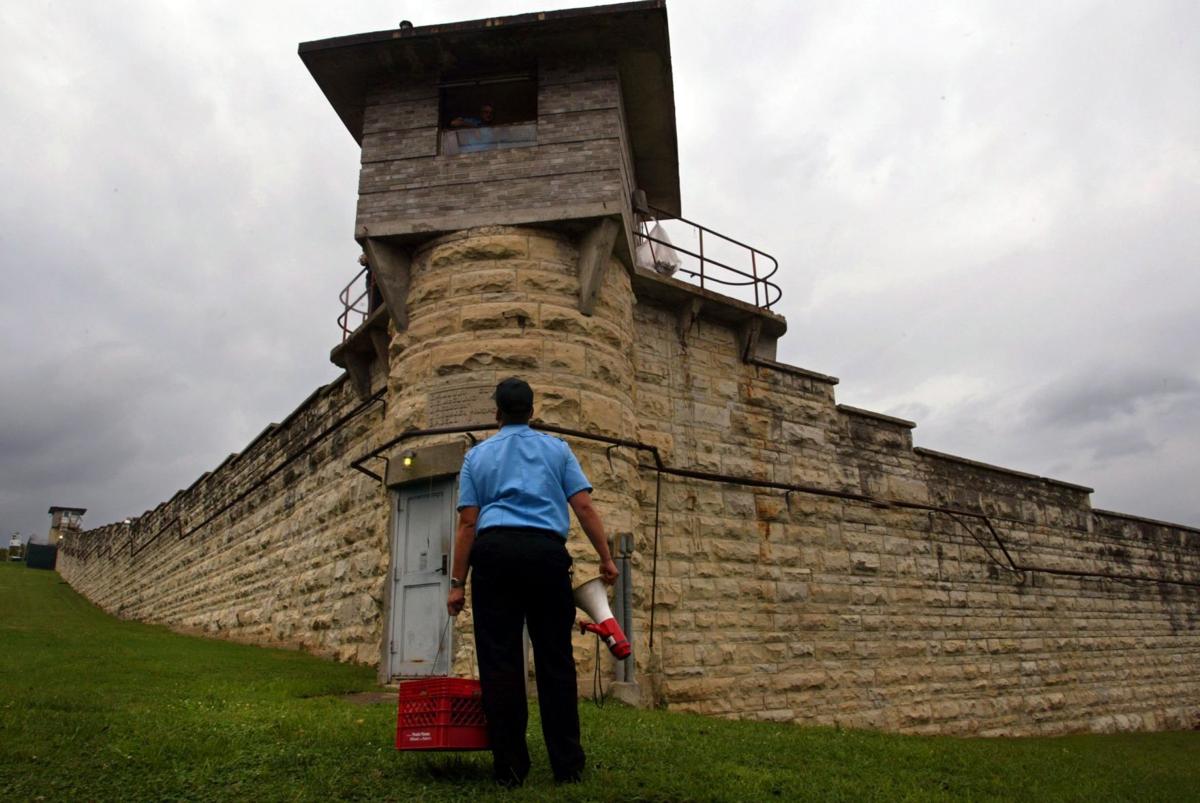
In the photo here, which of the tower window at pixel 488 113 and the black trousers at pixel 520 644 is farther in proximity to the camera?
the tower window at pixel 488 113

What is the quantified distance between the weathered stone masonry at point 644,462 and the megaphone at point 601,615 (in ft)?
12.9

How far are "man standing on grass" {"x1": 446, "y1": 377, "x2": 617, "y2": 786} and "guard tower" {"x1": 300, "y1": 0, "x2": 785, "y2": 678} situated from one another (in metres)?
4.32

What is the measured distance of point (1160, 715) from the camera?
15898 mm

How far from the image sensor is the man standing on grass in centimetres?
373

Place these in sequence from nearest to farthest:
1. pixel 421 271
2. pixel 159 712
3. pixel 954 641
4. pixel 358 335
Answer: pixel 159 712 < pixel 421 271 < pixel 358 335 < pixel 954 641

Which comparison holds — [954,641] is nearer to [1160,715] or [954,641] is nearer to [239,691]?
[1160,715]

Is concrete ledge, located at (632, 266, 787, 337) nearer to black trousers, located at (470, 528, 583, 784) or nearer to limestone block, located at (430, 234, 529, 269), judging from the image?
limestone block, located at (430, 234, 529, 269)

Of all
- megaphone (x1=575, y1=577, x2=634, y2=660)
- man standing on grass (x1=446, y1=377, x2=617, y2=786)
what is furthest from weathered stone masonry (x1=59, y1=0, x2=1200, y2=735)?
man standing on grass (x1=446, y1=377, x2=617, y2=786)

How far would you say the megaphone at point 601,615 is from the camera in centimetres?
391

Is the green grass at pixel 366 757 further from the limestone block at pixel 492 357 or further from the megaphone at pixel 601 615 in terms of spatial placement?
the limestone block at pixel 492 357

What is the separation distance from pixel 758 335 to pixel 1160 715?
436 inches

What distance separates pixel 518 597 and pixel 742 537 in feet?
23.6

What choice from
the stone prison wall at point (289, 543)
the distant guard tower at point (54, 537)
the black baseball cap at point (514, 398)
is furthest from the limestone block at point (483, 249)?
the distant guard tower at point (54, 537)

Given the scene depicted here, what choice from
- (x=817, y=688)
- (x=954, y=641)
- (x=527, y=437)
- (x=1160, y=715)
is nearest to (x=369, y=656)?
(x=817, y=688)
